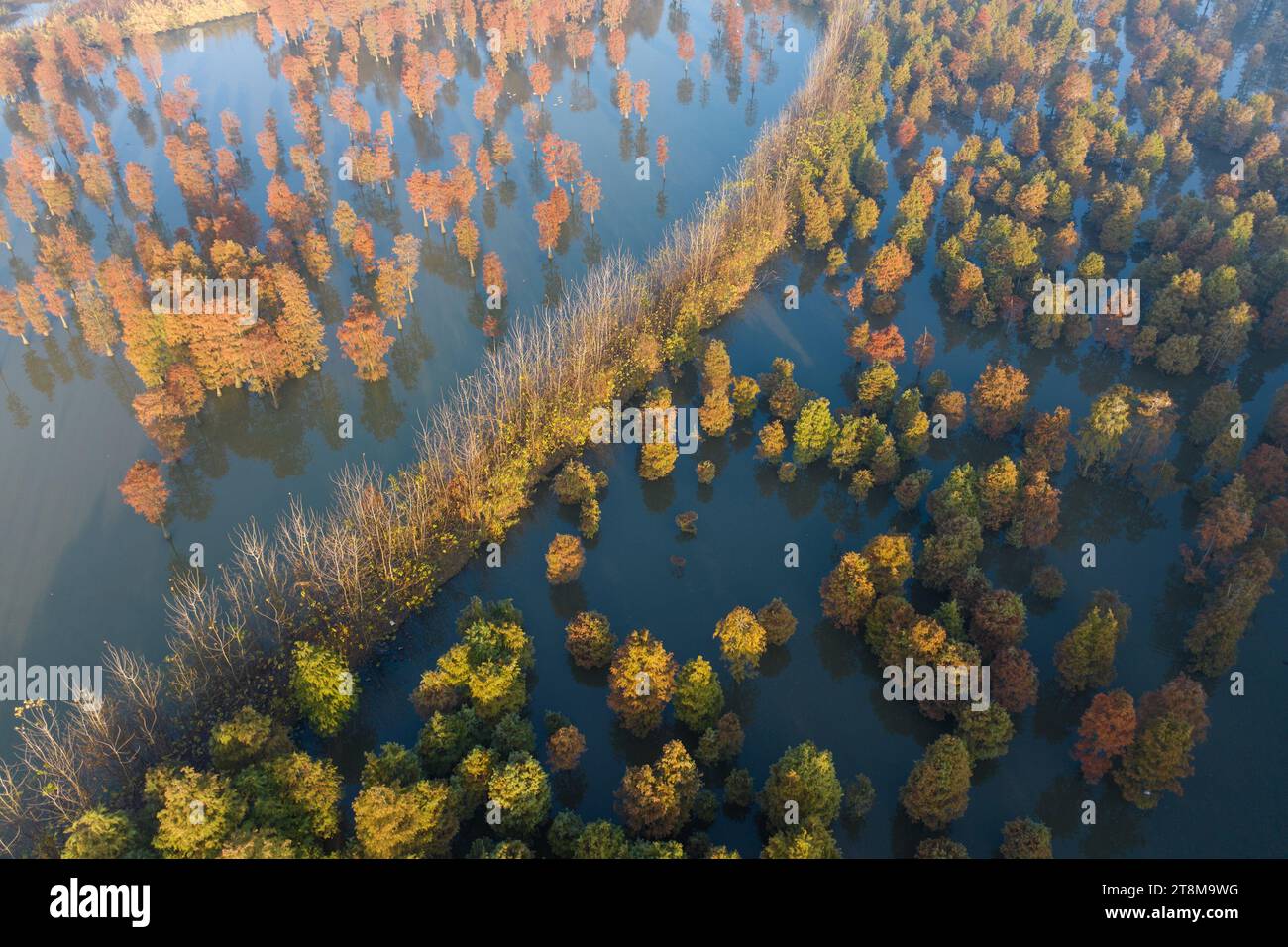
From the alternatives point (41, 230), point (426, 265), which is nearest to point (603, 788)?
point (426, 265)

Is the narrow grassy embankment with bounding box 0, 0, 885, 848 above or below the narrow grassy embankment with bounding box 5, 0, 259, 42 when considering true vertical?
below

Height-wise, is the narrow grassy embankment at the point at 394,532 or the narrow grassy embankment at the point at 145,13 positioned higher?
the narrow grassy embankment at the point at 145,13

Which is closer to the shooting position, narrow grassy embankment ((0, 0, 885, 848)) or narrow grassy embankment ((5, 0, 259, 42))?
narrow grassy embankment ((0, 0, 885, 848))

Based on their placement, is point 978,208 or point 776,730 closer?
point 776,730

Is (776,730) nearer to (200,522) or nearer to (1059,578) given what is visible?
(1059,578)

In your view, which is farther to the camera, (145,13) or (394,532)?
(145,13)

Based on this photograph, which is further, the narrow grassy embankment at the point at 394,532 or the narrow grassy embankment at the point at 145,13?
the narrow grassy embankment at the point at 145,13

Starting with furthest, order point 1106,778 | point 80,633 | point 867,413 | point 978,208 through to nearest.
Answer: point 978,208, point 867,413, point 80,633, point 1106,778

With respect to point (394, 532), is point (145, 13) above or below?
above
